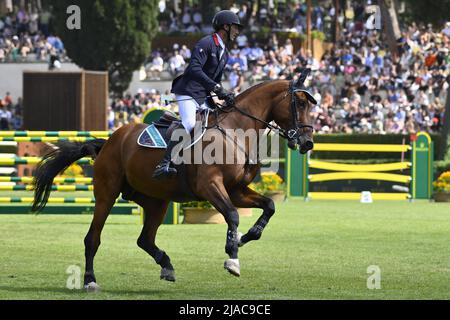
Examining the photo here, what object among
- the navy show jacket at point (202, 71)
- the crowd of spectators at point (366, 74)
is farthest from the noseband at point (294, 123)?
the crowd of spectators at point (366, 74)

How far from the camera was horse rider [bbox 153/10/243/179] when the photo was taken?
13113 millimetres

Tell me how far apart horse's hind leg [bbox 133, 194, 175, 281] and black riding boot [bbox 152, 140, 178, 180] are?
71 centimetres

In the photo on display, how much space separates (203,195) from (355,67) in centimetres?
3105

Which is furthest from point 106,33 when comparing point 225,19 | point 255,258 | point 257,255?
point 225,19

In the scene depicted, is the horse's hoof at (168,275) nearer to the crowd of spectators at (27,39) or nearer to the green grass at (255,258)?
the green grass at (255,258)

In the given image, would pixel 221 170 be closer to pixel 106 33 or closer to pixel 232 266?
pixel 232 266

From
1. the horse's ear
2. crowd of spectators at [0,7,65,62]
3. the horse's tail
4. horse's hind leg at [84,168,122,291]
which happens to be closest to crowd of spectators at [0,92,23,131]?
crowd of spectators at [0,7,65,62]

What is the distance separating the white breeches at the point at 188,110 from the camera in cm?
1320

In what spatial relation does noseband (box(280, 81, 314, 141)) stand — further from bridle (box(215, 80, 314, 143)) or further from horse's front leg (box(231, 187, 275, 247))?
horse's front leg (box(231, 187, 275, 247))

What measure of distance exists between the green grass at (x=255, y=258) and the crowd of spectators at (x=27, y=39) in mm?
25703

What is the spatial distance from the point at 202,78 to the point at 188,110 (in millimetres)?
399

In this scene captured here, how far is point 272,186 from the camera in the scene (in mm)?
28438

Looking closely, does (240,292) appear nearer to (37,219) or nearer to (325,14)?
(37,219)

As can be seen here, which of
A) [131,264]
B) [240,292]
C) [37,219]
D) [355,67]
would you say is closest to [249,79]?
[355,67]
